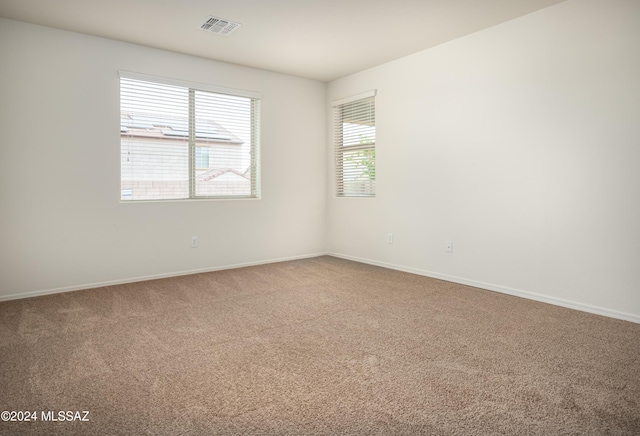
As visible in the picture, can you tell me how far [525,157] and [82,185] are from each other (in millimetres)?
4367

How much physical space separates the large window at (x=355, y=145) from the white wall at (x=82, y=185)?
3.87 ft

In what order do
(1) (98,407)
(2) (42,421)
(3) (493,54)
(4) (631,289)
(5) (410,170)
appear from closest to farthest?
(2) (42,421), (1) (98,407), (4) (631,289), (3) (493,54), (5) (410,170)

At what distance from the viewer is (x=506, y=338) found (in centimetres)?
269

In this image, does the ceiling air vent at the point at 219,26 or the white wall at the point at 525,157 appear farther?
the ceiling air vent at the point at 219,26

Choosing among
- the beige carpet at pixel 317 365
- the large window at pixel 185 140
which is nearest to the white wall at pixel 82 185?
the large window at pixel 185 140

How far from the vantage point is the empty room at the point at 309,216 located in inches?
77.5

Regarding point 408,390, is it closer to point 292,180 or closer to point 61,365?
point 61,365

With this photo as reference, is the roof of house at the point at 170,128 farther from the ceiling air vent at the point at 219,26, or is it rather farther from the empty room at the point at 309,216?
the ceiling air vent at the point at 219,26

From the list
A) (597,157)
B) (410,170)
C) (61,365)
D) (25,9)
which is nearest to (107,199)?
(25,9)

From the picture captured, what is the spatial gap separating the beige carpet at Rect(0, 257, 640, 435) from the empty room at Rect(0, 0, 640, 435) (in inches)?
0.8

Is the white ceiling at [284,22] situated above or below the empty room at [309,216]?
above

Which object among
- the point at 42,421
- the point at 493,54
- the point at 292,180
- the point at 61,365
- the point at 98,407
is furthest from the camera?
the point at 292,180

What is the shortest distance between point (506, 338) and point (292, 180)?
365cm

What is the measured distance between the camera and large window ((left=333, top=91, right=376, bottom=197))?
208 inches
